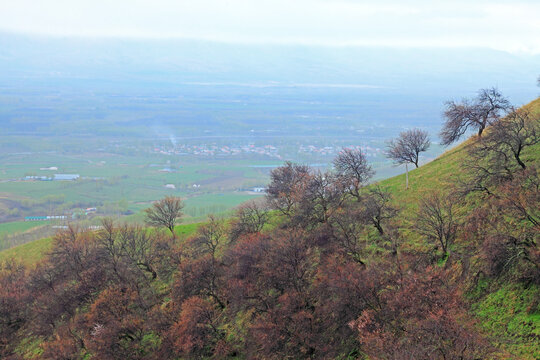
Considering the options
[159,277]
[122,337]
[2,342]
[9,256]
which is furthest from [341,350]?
[9,256]

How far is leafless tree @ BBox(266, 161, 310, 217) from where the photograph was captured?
49541 mm

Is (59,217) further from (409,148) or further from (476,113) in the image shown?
(476,113)

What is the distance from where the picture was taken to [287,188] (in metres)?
56.1

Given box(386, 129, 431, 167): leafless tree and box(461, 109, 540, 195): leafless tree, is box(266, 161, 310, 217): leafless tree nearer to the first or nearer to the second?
box(386, 129, 431, 167): leafless tree

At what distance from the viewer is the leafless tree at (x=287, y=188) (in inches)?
1950

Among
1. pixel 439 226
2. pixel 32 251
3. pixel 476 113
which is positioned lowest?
pixel 439 226

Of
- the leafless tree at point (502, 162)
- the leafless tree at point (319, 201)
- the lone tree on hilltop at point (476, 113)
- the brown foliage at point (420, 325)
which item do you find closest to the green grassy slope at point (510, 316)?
the brown foliage at point (420, 325)

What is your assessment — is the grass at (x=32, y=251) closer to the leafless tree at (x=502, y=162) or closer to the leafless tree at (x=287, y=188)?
the leafless tree at (x=287, y=188)

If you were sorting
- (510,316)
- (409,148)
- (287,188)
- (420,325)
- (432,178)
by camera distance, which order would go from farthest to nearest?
(409,148)
(287,188)
(432,178)
(510,316)
(420,325)

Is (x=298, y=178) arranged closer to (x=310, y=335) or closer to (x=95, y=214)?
(x=310, y=335)

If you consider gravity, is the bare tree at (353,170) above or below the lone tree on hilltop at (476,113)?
below

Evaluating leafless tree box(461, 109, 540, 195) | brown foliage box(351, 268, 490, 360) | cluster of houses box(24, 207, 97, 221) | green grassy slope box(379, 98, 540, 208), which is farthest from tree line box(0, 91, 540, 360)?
cluster of houses box(24, 207, 97, 221)

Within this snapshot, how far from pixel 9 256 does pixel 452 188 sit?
80643 millimetres

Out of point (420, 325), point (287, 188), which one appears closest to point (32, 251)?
point (287, 188)
